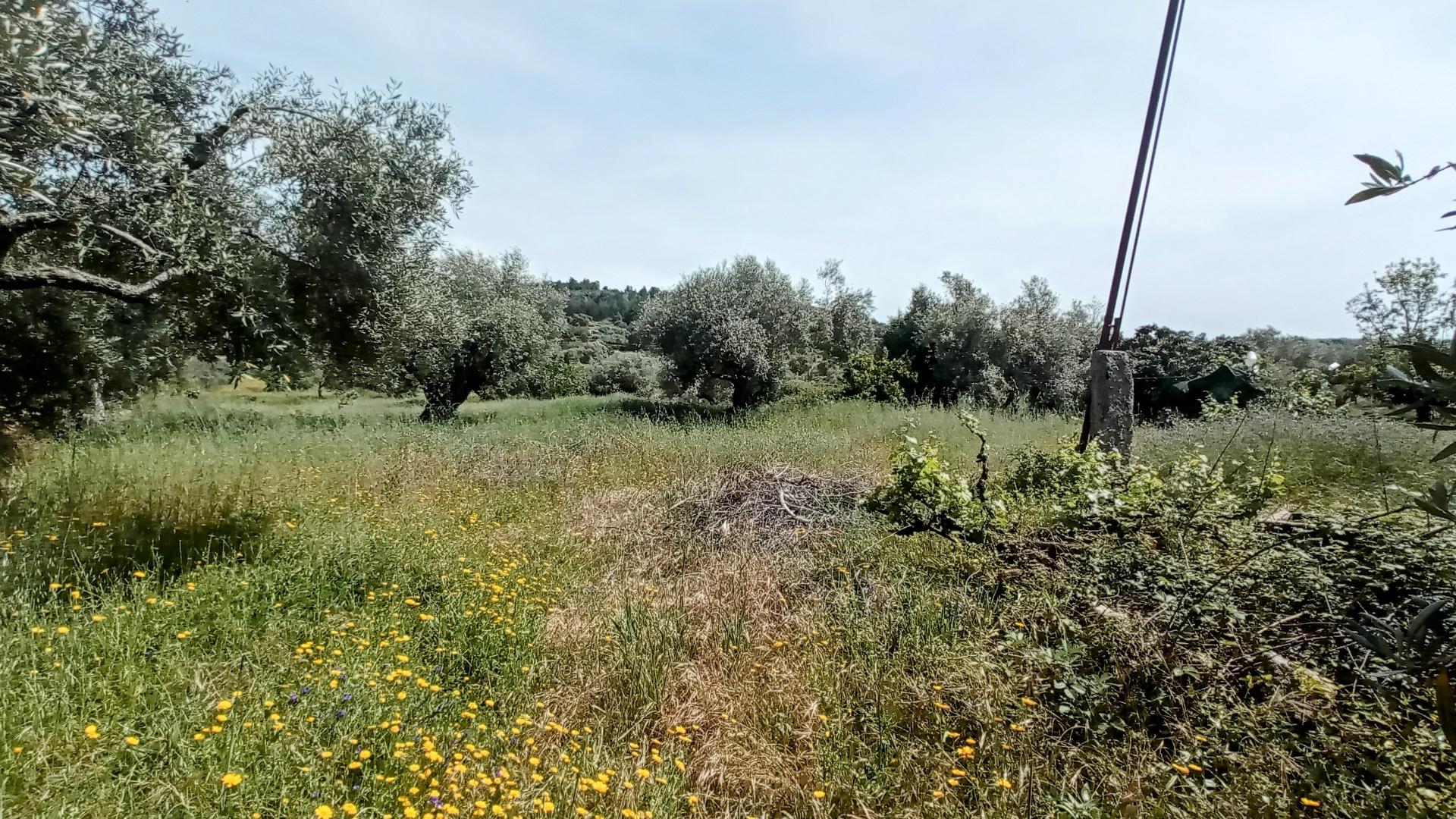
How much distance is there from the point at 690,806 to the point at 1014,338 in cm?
2156

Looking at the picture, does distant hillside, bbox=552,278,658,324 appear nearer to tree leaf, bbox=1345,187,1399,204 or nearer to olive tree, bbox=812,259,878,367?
olive tree, bbox=812,259,878,367

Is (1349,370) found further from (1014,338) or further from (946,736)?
(1014,338)

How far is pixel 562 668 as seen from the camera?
4090mm

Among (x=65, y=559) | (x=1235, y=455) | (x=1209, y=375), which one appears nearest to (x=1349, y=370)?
(x=65, y=559)

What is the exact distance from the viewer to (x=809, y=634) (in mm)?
4348

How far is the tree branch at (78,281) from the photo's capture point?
4391 mm

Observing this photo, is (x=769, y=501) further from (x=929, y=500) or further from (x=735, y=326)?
(x=735, y=326)

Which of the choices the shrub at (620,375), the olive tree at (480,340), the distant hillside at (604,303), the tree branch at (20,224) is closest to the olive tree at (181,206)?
the tree branch at (20,224)

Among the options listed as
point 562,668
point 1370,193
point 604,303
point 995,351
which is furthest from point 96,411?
point 604,303

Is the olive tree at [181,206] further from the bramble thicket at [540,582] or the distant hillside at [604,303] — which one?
the distant hillside at [604,303]

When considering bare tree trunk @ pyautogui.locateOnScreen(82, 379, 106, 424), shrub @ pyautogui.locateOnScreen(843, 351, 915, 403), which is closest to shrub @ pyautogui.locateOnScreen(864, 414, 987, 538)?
bare tree trunk @ pyautogui.locateOnScreen(82, 379, 106, 424)

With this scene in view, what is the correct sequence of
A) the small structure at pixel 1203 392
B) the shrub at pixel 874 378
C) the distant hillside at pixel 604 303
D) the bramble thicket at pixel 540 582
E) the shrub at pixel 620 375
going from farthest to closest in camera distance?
the distant hillside at pixel 604 303, the shrub at pixel 620 375, the shrub at pixel 874 378, the small structure at pixel 1203 392, the bramble thicket at pixel 540 582

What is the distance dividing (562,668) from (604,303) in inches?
2647

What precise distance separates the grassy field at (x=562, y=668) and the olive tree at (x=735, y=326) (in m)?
10.8
